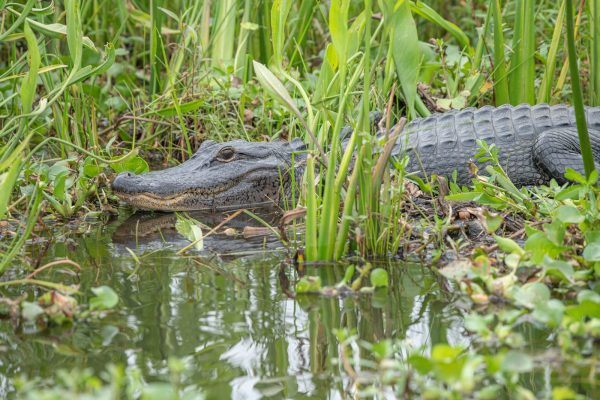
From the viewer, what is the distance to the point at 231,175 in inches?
217

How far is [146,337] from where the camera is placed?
2.76 metres

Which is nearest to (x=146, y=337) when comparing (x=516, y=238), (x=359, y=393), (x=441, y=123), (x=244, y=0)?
(x=359, y=393)

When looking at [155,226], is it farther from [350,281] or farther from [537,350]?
[537,350]

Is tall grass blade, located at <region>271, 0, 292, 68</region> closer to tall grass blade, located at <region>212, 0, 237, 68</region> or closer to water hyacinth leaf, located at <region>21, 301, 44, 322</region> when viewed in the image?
water hyacinth leaf, located at <region>21, 301, 44, 322</region>

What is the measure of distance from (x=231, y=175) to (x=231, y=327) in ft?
8.87

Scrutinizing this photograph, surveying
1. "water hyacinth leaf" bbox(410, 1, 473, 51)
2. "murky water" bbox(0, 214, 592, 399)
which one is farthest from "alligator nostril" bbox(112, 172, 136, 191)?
"water hyacinth leaf" bbox(410, 1, 473, 51)

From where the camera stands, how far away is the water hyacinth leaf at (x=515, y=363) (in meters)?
2.12

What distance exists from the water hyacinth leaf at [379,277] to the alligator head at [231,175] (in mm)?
2194

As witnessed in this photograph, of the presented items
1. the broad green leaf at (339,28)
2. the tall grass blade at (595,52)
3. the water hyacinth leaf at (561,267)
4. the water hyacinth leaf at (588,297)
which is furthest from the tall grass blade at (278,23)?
the tall grass blade at (595,52)

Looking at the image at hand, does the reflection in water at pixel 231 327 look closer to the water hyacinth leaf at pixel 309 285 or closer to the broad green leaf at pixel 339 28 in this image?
the water hyacinth leaf at pixel 309 285

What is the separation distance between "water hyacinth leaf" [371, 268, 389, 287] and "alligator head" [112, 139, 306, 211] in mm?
2194

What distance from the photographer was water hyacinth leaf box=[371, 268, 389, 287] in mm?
3176

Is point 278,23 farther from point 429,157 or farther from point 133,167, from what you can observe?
point 429,157

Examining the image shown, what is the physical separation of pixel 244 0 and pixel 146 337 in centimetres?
435
